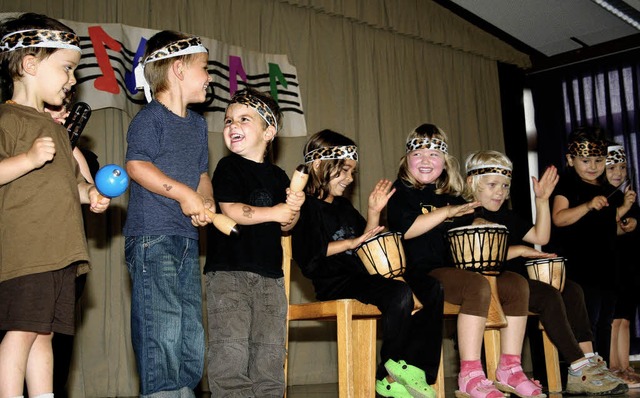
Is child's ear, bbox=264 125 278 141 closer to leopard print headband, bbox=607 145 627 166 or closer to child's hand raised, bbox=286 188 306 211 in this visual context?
child's hand raised, bbox=286 188 306 211

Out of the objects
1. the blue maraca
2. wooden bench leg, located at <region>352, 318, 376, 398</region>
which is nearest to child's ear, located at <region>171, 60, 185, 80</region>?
the blue maraca

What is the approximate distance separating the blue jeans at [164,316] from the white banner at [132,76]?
2.30m

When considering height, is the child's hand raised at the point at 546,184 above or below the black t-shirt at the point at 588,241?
above

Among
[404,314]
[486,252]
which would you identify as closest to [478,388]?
[404,314]

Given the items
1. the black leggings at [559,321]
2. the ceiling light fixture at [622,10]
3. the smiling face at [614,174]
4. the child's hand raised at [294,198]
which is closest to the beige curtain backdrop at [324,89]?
the ceiling light fixture at [622,10]

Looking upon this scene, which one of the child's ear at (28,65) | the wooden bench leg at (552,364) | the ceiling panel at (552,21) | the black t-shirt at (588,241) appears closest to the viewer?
the child's ear at (28,65)

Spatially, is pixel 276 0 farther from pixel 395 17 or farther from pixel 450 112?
pixel 450 112

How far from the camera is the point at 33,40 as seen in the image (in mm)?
2371

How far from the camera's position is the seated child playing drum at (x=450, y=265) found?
3371 mm

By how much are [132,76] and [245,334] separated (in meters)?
2.63

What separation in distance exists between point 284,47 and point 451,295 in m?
2.93

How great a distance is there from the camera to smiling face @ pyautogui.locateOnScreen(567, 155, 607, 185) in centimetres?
460

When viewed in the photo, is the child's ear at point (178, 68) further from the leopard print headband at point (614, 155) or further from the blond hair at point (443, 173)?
the leopard print headband at point (614, 155)

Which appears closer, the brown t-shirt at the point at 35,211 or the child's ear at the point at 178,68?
the brown t-shirt at the point at 35,211
